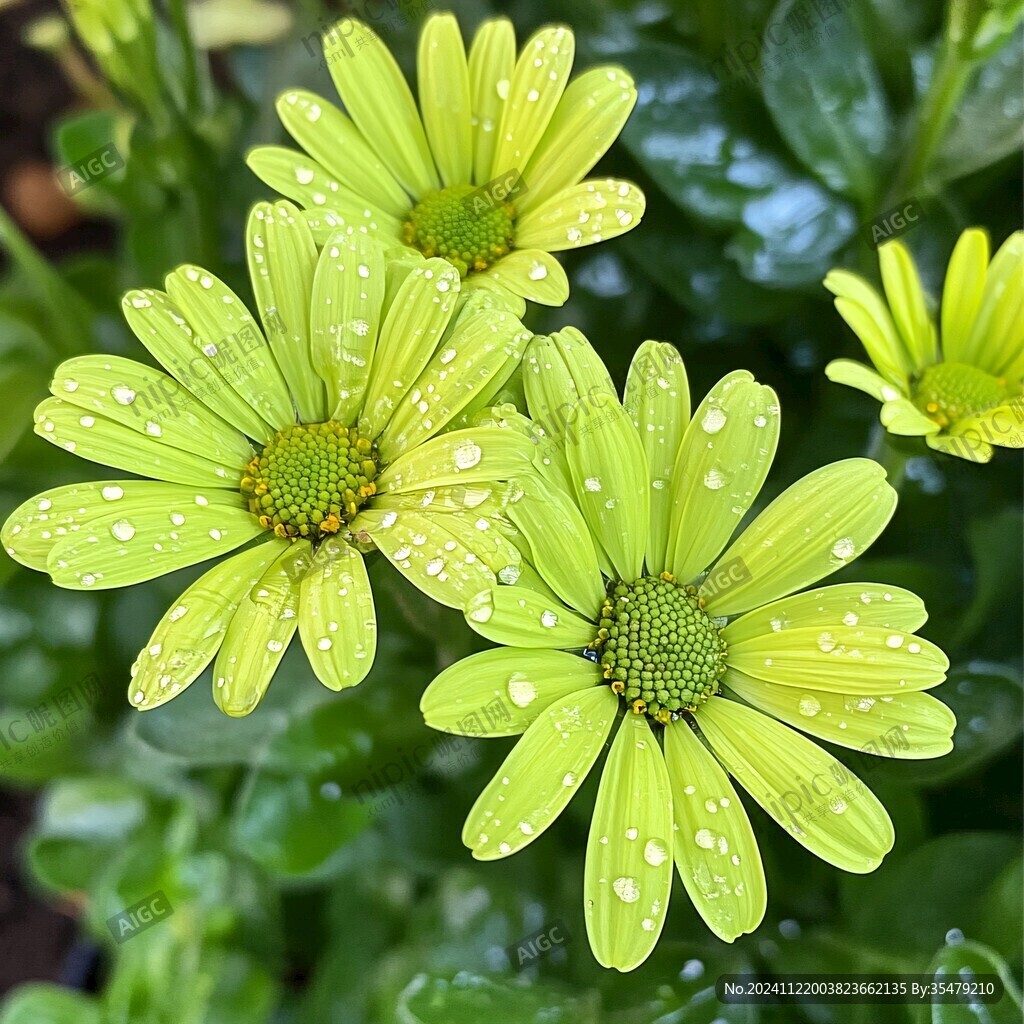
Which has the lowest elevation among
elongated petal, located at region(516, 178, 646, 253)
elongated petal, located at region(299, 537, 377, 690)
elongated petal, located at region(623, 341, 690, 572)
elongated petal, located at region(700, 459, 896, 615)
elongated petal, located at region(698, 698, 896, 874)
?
elongated petal, located at region(698, 698, 896, 874)

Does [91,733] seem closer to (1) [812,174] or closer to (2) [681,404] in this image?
(2) [681,404]

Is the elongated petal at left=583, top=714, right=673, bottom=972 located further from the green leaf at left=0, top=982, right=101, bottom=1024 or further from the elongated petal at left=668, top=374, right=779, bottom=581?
the green leaf at left=0, top=982, right=101, bottom=1024

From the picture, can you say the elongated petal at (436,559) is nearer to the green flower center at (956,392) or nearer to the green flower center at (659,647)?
the green flower center at (659,647)

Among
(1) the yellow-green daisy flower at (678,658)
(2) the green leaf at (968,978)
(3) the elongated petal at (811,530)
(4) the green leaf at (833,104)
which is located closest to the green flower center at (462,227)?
(1) the yellow-green daisy flower at (678,658)

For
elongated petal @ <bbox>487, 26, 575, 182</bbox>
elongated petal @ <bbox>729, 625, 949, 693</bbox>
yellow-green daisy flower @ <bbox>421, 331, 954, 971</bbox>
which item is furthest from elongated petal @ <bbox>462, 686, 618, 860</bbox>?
elongated petal @ <bbox>487, 26, 575, 182</bbox>

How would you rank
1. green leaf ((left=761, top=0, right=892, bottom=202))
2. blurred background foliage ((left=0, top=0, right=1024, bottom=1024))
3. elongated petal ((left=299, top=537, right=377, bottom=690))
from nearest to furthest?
elongated petal ((left=299, top=537, right=377, bottom=690)), blurred background foliage ((left=0, top=0, right=1024, bottom=1024)), green leaf ((left=761, top=0, right=892, bottom=202))

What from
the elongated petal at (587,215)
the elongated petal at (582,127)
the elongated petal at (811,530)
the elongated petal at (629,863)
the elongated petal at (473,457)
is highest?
the elongated petal at (582,127)

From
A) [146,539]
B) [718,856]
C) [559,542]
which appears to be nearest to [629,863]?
[718,856]

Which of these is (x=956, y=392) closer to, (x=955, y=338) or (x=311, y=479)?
(x=955, y=338)
